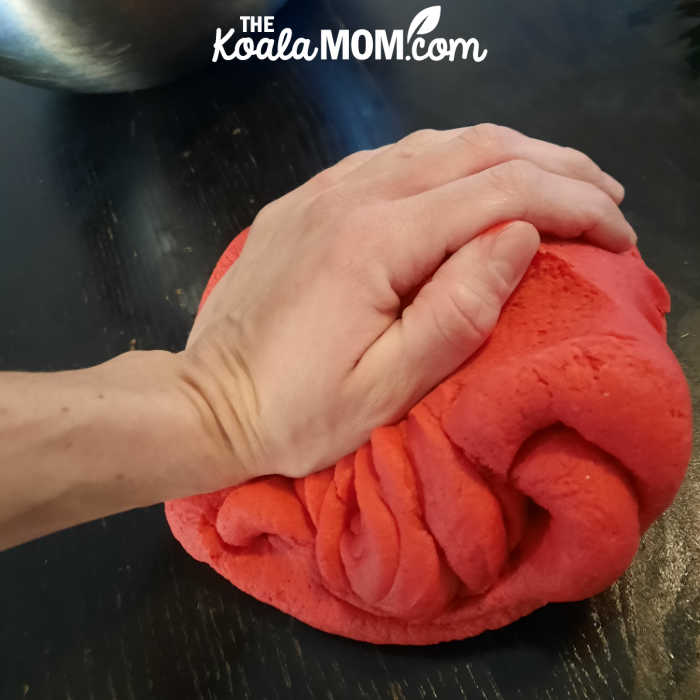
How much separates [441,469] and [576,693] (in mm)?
331

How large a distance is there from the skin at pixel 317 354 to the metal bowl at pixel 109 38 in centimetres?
72

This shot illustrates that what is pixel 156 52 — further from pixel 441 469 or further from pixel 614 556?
pixel 614 556

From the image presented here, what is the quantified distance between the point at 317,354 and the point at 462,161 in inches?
10.6

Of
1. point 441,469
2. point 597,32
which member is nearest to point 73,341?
point 441,469

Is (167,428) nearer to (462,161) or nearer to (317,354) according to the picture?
(317,354)

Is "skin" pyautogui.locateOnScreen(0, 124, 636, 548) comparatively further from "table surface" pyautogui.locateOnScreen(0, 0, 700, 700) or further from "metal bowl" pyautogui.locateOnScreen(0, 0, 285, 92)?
"metal bowl" pyautogui.locateOnScreen(0, 0, 285, 92)

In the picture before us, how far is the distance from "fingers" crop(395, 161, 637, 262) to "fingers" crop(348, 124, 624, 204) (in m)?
0.05

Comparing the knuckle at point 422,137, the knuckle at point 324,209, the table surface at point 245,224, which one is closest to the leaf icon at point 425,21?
the table surface at point 245,224

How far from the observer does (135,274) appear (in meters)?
1.13

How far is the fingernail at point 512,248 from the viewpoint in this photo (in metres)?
0.59

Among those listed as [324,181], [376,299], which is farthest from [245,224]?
[376,299]

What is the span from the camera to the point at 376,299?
611 millimetres

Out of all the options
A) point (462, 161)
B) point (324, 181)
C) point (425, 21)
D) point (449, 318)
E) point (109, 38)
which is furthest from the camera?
point (425, 21)

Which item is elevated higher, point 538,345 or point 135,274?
point 538,345
